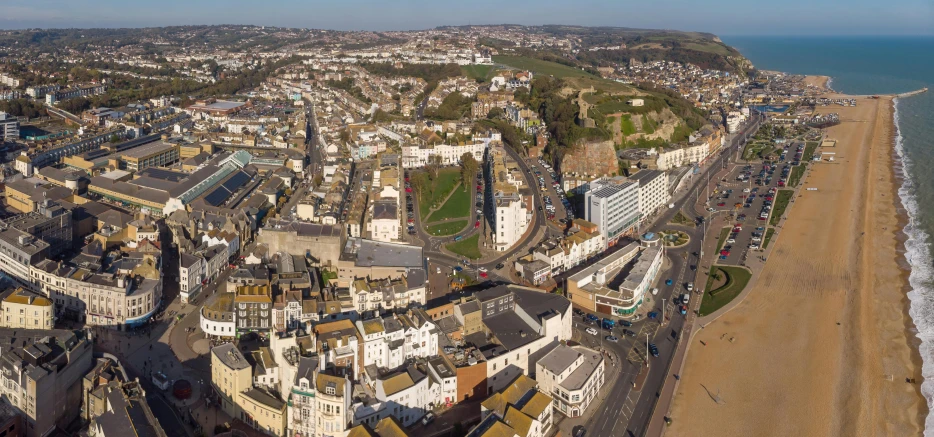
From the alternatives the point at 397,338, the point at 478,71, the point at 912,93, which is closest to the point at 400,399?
the point at 397,338

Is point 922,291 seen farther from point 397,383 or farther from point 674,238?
point 397,383

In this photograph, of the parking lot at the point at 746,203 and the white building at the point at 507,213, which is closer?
the white building at the point at 507,213

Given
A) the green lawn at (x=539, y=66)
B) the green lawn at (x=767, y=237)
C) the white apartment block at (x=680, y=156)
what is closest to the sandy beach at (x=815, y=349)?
the green lawn at (x=767, y=237)

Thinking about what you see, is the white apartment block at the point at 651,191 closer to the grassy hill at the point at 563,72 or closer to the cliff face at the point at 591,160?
the cliff face at the point at 591,160

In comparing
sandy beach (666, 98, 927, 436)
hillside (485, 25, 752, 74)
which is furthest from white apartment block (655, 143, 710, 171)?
hillside (485, 25, 752, 74)

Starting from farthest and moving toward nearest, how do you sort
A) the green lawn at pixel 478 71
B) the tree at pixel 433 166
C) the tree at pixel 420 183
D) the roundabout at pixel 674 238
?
the green lawn at pixel 478 71 < the tree at pixel 433 166 < the tree at pixel 420 183 < the roundabout at pixel 674 238

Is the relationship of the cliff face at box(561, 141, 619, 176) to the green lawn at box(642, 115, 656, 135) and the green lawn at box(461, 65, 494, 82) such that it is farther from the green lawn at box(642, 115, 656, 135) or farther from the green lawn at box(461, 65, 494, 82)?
the green lawn at box(461, 65, 494, 82)

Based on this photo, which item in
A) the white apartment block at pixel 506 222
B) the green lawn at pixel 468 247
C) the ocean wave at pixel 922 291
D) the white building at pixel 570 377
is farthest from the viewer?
the white apartment block at pixel 506 222
